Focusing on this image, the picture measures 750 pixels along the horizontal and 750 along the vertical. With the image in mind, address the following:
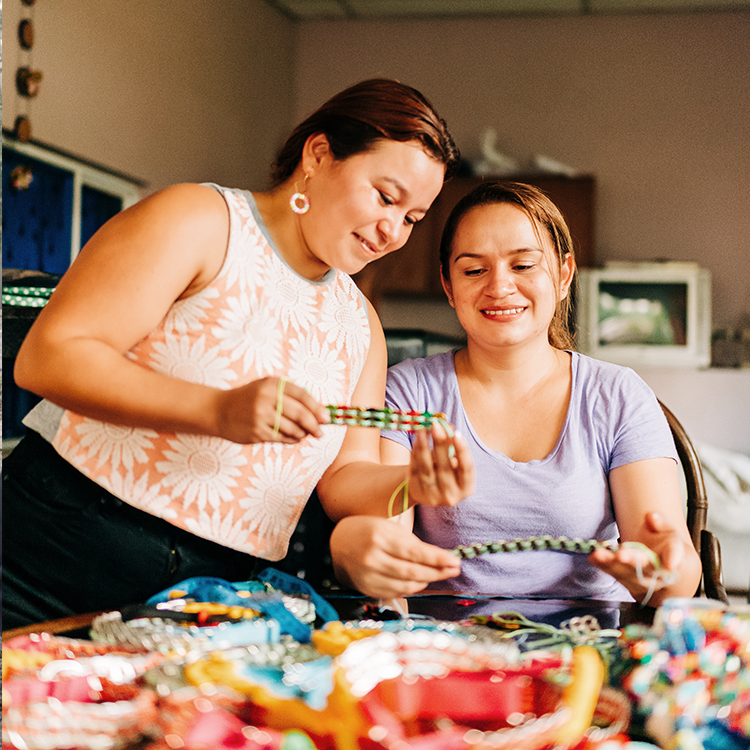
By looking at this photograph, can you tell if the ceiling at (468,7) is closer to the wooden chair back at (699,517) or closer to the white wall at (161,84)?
the white wall at (161,84)

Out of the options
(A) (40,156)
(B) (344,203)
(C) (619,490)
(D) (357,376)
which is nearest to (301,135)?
(B) (344,203)

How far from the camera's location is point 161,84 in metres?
3.61

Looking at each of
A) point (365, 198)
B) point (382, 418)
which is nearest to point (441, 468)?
point (382, 418)

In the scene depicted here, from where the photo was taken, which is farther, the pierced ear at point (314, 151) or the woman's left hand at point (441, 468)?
the pierced ear at point (314, 151)

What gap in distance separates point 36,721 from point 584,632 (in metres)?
0.52

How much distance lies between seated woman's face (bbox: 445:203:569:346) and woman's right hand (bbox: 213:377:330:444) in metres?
0.51

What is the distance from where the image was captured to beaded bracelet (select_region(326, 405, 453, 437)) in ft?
2.58

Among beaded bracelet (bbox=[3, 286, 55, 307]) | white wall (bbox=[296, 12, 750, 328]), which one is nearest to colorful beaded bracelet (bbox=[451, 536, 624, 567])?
beaded bracelet (bbox=[3, 286, 55, 307])

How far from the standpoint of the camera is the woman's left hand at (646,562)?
79cm

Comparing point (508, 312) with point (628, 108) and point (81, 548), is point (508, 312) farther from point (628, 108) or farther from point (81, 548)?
point (628, 108)

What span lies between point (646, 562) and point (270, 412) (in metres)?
0.42

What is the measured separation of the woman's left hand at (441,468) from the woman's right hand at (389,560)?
2.5 inches

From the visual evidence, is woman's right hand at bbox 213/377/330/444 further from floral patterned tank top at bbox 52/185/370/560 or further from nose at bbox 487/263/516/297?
nose at bbox 487/263/516/297

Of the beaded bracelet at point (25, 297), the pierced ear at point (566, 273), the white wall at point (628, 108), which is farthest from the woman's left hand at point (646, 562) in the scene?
the white wall at point (628, 108)
